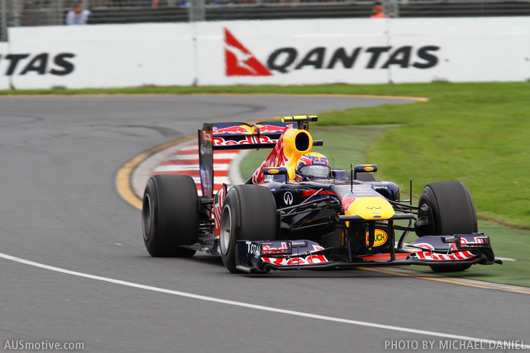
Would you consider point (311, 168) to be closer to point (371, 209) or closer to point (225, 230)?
point (225, 230)

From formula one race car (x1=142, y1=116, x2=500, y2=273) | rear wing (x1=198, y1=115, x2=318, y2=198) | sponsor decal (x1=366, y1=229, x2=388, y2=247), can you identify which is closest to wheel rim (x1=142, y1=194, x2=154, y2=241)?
formula one race car (x1=142, y1=116, x2=500, y2=273)

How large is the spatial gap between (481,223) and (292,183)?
365 cm

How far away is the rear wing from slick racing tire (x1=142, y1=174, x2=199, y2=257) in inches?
20.0

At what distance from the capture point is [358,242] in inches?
338

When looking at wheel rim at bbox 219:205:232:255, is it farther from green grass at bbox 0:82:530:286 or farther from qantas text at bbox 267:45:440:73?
qantas text at bbox 267:45:440:73

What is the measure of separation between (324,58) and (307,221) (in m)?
17.0

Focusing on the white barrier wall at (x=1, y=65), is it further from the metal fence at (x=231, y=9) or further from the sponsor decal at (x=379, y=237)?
the sponsor decal at (x=379, y=237)

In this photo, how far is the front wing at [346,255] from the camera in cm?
817

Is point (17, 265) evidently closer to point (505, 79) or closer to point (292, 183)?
point (292, 183)

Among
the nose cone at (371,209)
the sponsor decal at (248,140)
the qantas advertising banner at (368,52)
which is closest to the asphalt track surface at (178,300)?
the nose cone at (371,209)

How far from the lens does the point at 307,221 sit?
8.91 m

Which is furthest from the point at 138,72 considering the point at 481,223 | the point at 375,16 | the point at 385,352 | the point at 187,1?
the point at 385,352

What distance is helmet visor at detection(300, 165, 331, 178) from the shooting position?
948cm

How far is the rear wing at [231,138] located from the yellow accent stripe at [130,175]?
2.59 m
